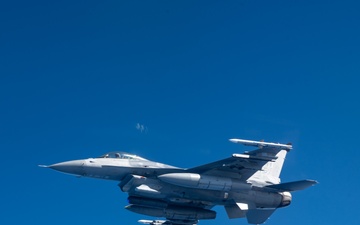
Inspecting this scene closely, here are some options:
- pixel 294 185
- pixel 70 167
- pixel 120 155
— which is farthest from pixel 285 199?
pixel 70 167

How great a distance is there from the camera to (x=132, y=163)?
47469mm

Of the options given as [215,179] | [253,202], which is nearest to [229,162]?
[215,179]

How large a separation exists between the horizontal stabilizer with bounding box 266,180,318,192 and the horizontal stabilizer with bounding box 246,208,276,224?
231 cm

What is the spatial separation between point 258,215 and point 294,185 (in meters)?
4.72

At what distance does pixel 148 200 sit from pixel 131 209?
1.79 meters

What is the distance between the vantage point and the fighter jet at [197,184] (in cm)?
4613

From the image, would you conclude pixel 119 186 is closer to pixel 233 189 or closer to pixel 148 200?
pixel 148 200

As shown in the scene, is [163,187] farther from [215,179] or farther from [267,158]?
[267,158]

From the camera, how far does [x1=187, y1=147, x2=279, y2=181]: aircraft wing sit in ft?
153

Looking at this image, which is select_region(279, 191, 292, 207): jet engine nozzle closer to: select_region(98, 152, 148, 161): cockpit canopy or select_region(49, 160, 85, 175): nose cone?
select_region(98, 152, 148, 161): cockpit canopy

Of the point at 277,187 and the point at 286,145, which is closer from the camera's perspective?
the point at 286,145

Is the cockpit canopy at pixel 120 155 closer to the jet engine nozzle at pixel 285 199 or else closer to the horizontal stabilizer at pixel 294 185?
the horizontal stabilizer at pixel 294 185

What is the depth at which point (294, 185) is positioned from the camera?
1930 inches

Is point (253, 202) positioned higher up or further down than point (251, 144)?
further down
